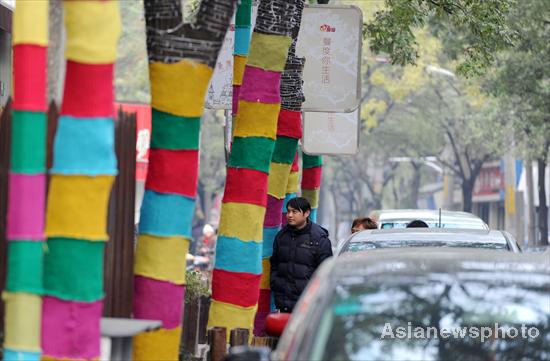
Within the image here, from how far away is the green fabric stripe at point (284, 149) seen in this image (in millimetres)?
13008

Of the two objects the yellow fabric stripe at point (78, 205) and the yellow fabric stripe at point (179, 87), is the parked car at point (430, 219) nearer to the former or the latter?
the yellow fabric stripe at point (179, 87)

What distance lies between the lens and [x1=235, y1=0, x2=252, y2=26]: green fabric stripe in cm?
1204

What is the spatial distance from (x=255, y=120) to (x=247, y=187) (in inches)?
19.0

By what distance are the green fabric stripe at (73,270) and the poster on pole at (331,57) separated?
947cm

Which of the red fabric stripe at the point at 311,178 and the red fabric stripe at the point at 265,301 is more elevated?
the red fabric stripe at the point at 311,178

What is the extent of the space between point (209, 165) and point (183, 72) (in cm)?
5446

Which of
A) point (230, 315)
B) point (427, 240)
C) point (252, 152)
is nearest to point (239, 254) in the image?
point (230, 315)

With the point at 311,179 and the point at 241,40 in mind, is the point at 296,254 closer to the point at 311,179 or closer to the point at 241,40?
the point at 241,40

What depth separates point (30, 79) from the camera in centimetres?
641

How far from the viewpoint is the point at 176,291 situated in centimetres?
801

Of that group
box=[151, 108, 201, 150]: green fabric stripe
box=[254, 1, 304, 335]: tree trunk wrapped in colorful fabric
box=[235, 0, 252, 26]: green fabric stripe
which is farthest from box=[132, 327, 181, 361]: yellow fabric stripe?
box=[254, 1, 304, 335]: tree trunk wrapped in colorful fabric

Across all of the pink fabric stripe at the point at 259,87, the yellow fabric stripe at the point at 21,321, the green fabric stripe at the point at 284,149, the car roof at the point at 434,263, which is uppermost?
the pink fabric stripe at the point at 259,87

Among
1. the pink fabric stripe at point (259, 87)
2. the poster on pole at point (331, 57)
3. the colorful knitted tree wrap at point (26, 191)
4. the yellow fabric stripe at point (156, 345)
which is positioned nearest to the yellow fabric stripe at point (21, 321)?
the colorful knitted tree wrap at point (26, 191)

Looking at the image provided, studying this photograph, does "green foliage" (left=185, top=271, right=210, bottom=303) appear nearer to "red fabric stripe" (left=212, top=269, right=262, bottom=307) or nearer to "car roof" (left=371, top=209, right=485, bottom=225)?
"red fabric stripe" (left=212, top=269, right=262, bottom=307)
